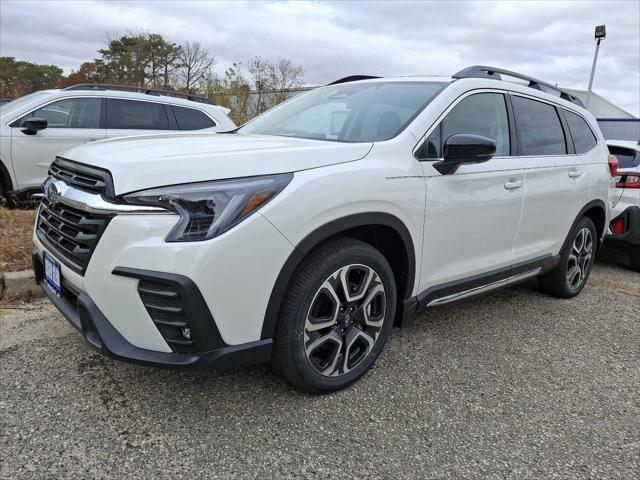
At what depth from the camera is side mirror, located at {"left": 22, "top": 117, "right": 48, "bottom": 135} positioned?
601 cm

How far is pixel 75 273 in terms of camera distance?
2195 mm

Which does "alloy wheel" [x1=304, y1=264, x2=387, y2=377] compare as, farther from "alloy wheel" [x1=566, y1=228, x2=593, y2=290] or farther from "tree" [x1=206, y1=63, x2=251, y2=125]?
"tree" [x1=206, y1=63, x2=251, y2=125]

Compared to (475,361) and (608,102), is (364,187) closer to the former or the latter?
(475,361)

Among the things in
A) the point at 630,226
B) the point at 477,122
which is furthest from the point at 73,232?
the point at 630,226

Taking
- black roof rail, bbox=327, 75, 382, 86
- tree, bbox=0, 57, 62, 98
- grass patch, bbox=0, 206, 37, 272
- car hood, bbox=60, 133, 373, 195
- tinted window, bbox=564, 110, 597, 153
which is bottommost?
grass patch, bbox=0, 206, 37, 272

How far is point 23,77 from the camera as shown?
39.1 m

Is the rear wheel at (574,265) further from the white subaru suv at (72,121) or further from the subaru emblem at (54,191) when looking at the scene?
the white subaru suv at (72,121)

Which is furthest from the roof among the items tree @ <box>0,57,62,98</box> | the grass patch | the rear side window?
tree @ <box>0,57,62,98</box>

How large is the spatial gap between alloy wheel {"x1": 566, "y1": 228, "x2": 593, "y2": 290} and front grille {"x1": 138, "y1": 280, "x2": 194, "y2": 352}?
3533 mm

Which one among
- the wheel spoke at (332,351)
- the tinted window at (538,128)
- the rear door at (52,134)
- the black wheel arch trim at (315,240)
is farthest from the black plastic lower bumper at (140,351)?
the rear door at (52,134)

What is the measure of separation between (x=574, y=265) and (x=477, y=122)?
6.48 ft

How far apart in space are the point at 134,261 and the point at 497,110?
2629mm

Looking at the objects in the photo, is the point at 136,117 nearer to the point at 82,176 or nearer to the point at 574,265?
the point at 82,176

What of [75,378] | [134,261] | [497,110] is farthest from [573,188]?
[75,378]
